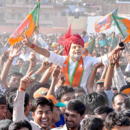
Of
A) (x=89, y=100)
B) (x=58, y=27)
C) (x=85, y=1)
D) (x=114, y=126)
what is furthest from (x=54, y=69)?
(x=85, y=1)

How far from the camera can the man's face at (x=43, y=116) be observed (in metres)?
3.40

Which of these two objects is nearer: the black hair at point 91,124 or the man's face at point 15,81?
the black hair at point 91,124

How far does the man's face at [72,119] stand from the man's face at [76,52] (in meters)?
1.98

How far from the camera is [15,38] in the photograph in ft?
20.1

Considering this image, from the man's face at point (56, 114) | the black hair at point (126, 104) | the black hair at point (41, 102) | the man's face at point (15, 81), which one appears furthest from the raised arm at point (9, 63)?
the black hair at point (126, 104)

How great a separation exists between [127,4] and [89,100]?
41484 mm

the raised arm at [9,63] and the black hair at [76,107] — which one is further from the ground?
the raised arm at [9,63]

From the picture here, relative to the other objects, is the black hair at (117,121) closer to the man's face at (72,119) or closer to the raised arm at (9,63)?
the man's face at (72,119)

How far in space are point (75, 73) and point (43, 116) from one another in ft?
6.91

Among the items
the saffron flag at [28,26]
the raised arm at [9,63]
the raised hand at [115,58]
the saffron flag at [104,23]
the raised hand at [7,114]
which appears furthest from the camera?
the saffron flag at [104,23]

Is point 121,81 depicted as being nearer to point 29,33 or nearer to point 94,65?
point 94,65

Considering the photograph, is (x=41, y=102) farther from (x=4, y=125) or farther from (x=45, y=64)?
(x=45, y=64)

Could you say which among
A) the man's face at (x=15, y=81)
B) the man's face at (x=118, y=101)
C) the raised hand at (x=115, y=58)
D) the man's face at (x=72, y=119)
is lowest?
the man's face at (x=72, y=119)

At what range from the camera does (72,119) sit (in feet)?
11.4
